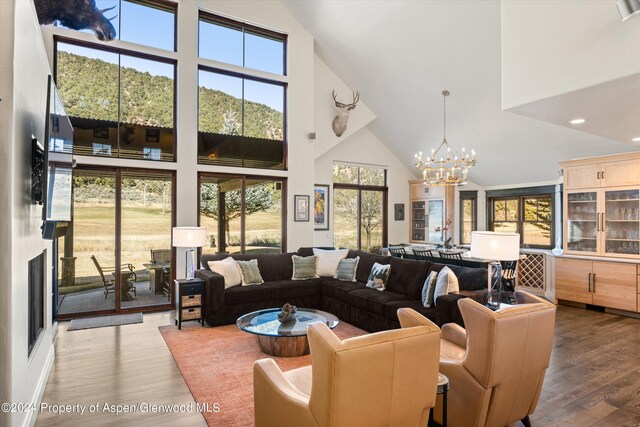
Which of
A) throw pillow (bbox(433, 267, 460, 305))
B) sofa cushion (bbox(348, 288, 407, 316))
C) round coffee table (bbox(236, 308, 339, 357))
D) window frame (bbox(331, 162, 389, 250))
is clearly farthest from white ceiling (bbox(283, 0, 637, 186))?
round coffee table (bbox(236, 308, 339, 357))

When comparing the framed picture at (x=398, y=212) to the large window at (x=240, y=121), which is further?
the framed picture at (x=398, y=212)

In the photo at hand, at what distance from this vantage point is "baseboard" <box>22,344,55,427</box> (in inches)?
99.6

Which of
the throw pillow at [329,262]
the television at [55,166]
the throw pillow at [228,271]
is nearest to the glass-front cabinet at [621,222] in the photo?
the throw pillow at [329,262]

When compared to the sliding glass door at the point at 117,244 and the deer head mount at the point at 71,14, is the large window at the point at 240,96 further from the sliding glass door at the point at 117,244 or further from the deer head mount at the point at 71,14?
the deer head mount at the point at 71,14

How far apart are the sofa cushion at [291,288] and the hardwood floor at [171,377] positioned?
1589mm

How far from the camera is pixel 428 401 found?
1934 millimetres

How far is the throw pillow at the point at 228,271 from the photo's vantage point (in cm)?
524

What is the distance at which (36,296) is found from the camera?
310 cm

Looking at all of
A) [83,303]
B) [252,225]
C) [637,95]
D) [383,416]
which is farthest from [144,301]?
[637,95]

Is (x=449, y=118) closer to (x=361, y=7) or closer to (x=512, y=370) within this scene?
(x=361, y=7)

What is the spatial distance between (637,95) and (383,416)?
2.40 m

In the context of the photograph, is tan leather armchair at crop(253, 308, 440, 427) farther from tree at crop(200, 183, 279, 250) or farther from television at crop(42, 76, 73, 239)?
tree at crop(200, 183, 279, 250)

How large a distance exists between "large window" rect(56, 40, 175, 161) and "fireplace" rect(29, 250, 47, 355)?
2.69 m

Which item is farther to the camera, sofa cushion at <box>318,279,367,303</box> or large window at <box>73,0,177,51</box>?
large window at <box>73,0,177,51</box>
